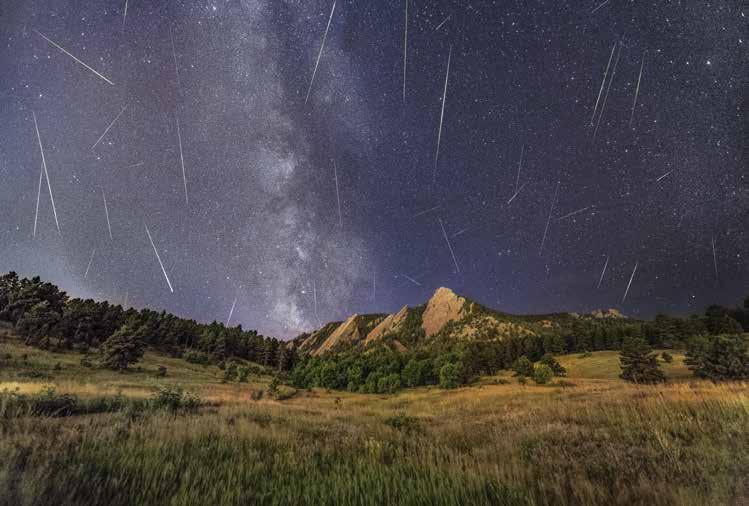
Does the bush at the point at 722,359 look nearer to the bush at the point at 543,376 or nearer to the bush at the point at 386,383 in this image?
the bush at the point at 543,376

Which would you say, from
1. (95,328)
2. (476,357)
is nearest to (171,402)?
(95,328)

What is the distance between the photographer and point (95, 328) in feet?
231

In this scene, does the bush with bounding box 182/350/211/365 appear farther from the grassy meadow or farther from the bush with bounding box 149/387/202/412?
the grassy meadow

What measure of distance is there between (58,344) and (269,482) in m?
76.4

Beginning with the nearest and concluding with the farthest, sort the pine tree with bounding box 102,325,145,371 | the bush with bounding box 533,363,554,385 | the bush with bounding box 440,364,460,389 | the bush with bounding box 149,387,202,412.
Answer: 1. the bush with bounding box 149,387,202,412
2. the pine tree with bounding box 102,325,145,371
3. the bush with bounding box 533,363,554,385
4. the bush with bounding box 440,364,460,389

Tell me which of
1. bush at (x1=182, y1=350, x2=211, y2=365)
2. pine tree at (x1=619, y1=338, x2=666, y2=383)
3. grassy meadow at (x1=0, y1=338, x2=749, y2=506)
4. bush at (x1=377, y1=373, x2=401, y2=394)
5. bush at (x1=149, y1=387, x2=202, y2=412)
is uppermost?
pine tree at (x1=619, y1=338, x2=666, y2=383)

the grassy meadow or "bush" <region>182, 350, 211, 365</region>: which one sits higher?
the grassy meadow

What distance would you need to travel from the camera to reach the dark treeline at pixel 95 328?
5328 cm

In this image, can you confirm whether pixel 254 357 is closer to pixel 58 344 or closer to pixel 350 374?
pixel 350 374

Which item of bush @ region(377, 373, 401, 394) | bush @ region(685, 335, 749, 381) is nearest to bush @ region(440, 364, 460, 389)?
bush @ region(377, 373, 401, 394)

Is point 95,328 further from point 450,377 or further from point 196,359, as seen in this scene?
point 450,377

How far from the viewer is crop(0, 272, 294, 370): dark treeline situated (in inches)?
2098

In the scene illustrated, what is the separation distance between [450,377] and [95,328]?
83.6m

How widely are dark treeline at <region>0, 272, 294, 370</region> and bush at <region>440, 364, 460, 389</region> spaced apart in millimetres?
58478
